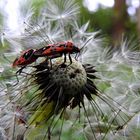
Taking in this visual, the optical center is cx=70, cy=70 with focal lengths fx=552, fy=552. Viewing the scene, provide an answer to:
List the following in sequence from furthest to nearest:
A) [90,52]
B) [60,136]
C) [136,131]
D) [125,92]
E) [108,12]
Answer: [108,12] → [90,52] → [125,92] → [136,131] → [60,136]

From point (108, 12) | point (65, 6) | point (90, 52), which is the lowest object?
point (108, 12)

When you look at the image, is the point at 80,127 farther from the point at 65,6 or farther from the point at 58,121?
the point at 65,6

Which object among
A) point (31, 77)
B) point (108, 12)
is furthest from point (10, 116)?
point (108, 12)

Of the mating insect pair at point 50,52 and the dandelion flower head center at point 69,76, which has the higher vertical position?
the mating insect pair at point 50,52

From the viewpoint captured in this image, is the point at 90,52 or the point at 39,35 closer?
the point at 39,35

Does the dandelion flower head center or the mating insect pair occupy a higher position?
the mating insect pair

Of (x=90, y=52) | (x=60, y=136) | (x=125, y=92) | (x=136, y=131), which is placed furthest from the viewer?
(x=90, y=52)

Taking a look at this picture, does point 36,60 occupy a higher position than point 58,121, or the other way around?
point 36,60

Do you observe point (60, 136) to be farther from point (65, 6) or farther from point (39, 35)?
point (65, 6)

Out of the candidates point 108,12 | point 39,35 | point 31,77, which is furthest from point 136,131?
point 108,12
